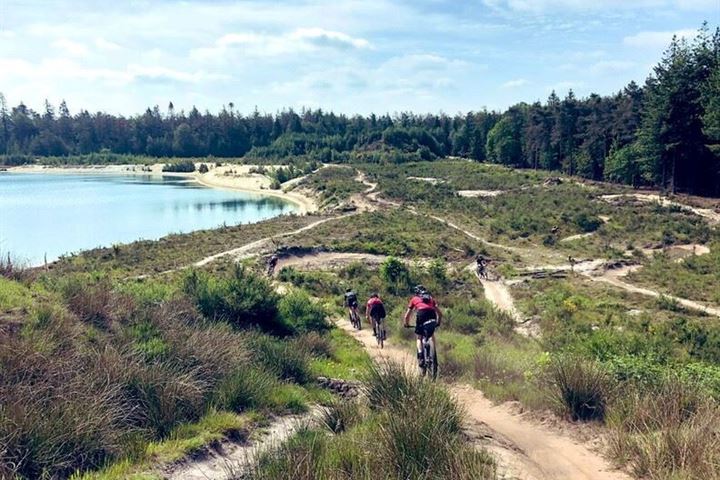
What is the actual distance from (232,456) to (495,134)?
4063 inches

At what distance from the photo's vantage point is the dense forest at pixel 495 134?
5516 cm

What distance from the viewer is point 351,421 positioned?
7789mm

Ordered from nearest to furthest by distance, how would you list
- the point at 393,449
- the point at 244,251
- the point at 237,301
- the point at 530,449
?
the point at 393,449, the point at 530,449, the point at 237,301, the point at 244,251

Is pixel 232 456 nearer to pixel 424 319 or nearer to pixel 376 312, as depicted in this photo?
pixel 424 319

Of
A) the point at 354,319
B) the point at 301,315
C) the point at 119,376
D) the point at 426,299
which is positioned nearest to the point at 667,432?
the point at 426,299

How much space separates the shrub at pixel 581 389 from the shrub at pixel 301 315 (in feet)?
27.5

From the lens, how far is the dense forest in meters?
55.2

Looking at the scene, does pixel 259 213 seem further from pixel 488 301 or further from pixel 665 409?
pixel 665 409

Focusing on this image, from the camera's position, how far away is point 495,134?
105125 mm

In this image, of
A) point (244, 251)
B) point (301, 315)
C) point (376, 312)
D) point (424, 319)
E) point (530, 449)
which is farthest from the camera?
point (244, 251)

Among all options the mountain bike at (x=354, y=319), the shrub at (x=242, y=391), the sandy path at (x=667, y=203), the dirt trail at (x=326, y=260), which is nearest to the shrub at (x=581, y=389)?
the shrub at (x=242, y=391)

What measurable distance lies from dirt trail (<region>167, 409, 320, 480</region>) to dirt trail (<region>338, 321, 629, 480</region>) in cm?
253

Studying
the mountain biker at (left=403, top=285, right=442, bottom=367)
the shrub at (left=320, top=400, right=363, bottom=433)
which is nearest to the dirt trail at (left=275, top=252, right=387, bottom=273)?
the mountain biker at (left=403, top=285, right=442, bottom=367)

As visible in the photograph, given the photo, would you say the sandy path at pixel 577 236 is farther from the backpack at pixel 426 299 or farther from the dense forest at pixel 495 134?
the backpack at pixel 426 299
